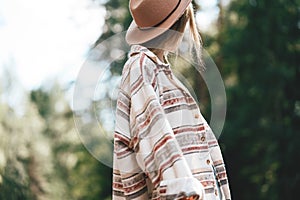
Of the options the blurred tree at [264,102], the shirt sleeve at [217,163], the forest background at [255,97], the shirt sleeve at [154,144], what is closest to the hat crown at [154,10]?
the shirt sleeve at [154,144]

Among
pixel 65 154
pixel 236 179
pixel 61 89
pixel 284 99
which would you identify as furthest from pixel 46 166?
pixel 284 99

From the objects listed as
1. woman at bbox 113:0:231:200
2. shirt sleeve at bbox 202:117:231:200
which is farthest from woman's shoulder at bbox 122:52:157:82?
shirt sleeve at bbox 202:117:231:200

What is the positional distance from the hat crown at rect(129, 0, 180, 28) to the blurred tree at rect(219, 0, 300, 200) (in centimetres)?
942

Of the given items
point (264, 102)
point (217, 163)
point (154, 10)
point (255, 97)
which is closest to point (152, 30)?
point (154, 10)

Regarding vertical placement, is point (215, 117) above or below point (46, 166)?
above

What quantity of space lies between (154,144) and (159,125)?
0.05 metres

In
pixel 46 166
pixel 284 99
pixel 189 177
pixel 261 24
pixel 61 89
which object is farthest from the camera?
pixel 61 89

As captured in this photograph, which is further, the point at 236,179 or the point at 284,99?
the point at 236,179

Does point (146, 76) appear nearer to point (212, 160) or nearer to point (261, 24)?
point (212, 160)

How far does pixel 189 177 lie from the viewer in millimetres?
1536

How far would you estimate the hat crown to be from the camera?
1747 millimetres

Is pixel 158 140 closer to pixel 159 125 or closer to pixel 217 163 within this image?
pixel 159 125

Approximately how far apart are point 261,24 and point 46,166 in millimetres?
9078

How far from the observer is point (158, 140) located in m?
1.61
